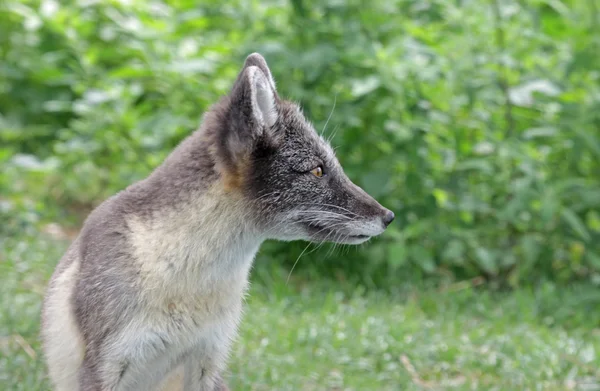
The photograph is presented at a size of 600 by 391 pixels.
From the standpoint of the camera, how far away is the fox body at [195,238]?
12.9 ft

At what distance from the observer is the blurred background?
24.5 ft

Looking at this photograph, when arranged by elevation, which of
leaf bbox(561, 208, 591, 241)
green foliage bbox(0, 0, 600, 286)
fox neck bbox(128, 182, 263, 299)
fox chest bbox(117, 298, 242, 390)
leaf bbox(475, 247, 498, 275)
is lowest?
leaf bbox(475, 247, 498, 275)

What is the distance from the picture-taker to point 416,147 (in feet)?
25.5

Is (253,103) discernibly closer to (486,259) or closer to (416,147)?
(416,147)

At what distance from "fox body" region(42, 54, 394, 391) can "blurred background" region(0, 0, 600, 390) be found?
2422 mm

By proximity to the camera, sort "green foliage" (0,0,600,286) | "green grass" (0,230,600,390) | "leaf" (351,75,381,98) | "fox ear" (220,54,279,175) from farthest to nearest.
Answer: "green foliage" (0,0,600,286)
"leaf" (351,75,381,98)
"green grass" (0,230,600,390)
"fox ear" (220,54,279,175)

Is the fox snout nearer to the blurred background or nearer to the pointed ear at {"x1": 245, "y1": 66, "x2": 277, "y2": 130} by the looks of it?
the pointed ear at {"x1": 245, "y1": 66, "x2": 277, "y2": 130}

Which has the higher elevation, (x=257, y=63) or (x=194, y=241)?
(x=257, y=63)

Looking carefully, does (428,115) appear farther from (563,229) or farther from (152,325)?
(152,325)

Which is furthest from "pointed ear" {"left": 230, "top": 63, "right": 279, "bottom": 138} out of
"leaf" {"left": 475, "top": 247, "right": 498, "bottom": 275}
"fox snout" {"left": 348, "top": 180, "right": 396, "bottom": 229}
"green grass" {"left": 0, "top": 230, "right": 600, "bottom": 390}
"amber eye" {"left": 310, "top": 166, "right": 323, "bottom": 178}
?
"leaf" {"left": 475, "top": 247, "right": 498, "bottom": 275}

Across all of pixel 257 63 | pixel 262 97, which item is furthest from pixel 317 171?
pixel 257 63

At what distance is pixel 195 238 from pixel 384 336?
2765 mm

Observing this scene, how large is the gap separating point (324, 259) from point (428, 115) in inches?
68.1

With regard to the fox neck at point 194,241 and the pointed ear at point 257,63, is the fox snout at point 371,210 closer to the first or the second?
the fox neck at point 194,241
